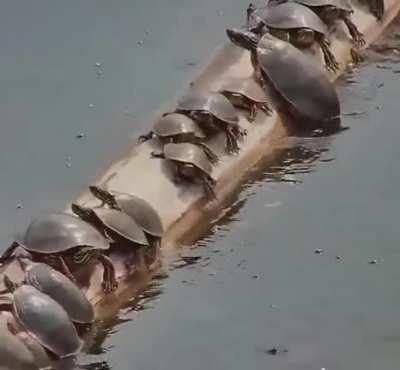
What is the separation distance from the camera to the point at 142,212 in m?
5.11

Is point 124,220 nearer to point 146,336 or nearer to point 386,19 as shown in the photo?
point 146,336

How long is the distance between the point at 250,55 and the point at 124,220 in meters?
1.83

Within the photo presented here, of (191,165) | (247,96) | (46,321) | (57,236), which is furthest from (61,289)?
(247,96)

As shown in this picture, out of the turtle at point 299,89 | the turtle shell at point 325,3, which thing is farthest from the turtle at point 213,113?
the turtle shell at point 325,3

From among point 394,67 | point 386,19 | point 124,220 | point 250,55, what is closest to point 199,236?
point 124,220

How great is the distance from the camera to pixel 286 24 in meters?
6.73

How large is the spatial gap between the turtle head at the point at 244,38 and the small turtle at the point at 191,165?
1.13 metres

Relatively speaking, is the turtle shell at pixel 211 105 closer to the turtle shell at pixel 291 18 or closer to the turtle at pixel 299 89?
the turtle at pixel 299 89

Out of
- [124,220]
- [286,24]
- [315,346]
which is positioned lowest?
[315,346]

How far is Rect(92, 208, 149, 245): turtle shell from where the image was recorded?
16.3ft

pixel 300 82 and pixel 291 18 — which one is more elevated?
pixel 291 18

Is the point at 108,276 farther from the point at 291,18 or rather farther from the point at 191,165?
the point at 291,18

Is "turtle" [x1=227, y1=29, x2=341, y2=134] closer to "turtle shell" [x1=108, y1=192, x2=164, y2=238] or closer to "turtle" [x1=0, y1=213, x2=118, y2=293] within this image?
"turtle shell" [x1=108, y1=192, x2=164, y2=238]

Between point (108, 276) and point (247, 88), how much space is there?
1.61 meters
